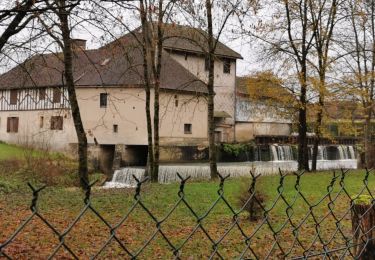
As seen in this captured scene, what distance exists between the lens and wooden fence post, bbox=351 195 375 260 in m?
2.91

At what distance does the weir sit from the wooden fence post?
2107 centimetres

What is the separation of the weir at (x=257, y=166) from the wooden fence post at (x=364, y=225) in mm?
21065

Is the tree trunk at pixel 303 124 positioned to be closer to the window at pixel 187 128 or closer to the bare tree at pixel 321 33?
the bare tree at pixel 321 33

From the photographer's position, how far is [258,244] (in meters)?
7.01

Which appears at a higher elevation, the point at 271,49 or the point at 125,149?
the point at 271,49

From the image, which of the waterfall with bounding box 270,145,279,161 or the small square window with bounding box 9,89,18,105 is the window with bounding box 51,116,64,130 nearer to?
the small square window with bounding box 9,89,18,105

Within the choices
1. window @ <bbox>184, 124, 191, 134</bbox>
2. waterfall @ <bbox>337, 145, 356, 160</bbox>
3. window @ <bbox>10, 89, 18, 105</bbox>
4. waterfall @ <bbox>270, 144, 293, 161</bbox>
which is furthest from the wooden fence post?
window @ <bbox>10, 89, 18, 105</bbox>

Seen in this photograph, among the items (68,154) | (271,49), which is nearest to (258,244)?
(271,49)

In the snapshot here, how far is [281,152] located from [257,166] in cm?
866

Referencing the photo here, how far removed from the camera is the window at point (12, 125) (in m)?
38.2

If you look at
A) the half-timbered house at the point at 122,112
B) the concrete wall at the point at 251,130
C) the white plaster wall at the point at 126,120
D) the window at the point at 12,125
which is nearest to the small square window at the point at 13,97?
the half-timbered house at the point at 122,112

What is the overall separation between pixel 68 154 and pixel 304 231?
27.1 m

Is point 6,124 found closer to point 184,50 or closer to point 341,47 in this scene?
point 184,50

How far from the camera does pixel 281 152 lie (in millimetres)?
35625
